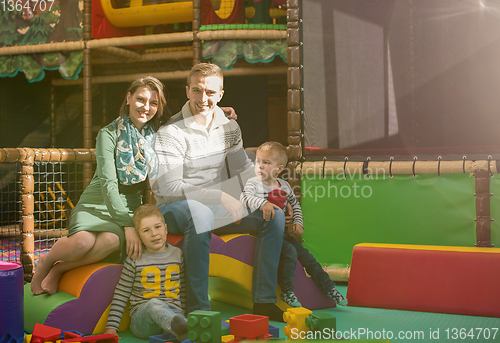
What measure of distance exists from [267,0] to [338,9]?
5.34ft

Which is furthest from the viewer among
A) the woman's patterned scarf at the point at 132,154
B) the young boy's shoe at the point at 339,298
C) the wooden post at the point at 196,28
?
the wooden post at the point at 196,28

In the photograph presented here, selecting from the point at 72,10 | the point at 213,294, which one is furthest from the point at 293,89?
the point at 72,10

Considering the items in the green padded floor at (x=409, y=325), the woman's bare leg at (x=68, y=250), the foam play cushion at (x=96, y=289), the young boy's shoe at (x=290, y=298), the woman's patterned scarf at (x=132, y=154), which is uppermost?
the woman's patterned scarf at (x=132, y=154)

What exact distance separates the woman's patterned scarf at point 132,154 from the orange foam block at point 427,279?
1140 millimetres

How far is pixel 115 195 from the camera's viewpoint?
6.24ft

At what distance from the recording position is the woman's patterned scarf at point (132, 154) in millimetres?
2008

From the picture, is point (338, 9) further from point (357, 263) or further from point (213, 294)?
point (213, 294)

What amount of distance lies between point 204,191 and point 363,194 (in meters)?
1.09

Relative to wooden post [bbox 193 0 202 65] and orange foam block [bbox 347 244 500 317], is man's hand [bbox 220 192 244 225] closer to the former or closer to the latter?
orange foam block [bbox 347 244 500 317]

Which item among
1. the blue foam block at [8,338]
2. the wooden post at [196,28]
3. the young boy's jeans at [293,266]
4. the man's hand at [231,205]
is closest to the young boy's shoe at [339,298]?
the young boy's jeans at [293,266]

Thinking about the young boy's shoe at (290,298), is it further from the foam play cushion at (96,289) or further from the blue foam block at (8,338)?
the blue foam block at (8,338)

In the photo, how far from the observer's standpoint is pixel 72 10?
178 inches

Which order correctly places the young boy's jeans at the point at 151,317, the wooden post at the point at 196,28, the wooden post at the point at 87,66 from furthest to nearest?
the wooden post at the point at 87,66
the wooden post at the point at 196,28
the young boy's jeans at the point at 151,317

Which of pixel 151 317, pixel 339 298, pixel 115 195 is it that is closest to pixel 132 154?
pixel 115 195
